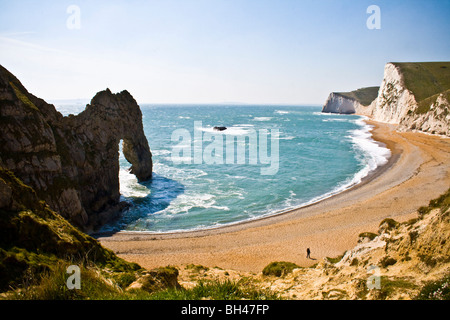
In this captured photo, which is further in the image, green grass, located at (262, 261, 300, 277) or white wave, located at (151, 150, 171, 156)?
white wave, located at (151, 150, 171, 156)

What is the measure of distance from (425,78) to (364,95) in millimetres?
83480

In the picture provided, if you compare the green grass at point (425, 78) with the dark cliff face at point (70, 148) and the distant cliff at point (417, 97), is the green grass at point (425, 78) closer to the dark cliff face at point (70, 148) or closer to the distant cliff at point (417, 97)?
the distant cliff at point (417, 97)

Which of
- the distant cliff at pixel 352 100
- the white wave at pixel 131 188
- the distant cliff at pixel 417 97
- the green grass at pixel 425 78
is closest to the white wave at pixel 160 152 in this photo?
the white wave at pixel 131 188

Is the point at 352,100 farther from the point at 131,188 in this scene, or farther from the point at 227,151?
the point at 131,188

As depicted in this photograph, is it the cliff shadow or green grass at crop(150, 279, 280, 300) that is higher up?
green grass at crop(150, 279, 280, 300)

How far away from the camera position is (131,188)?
36.2 m

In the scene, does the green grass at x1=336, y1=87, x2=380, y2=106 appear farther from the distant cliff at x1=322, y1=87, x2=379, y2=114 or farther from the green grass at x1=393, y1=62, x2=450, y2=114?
the green grass at x1=393, y1=62, x2=450, y2=114

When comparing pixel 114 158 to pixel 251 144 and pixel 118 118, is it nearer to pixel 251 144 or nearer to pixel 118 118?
pixel 118 118

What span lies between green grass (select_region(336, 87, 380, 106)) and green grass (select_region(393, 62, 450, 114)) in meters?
56.9

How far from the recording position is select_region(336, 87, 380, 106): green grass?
169 metres

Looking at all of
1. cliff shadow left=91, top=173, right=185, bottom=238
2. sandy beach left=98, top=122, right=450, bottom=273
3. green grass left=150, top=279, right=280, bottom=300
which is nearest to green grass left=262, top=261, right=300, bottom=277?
sandy beach left=98, top=122, right=450, bottom=273

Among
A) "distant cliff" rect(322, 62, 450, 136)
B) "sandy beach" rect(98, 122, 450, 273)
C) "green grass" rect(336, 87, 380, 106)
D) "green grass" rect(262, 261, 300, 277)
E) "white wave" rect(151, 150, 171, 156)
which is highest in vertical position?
"green grass" rect(336, 87, 380, 106)

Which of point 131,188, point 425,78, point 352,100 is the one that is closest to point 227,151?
point 131,188
